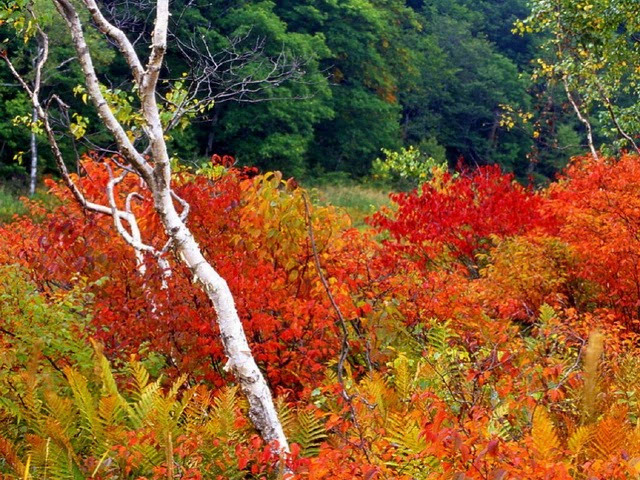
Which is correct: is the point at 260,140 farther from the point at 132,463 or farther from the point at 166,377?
the point at 132,463

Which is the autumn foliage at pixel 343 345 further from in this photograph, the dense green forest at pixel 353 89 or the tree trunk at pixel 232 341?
the dense green forest at pixel 353 89

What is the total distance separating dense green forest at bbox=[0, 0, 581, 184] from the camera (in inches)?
925

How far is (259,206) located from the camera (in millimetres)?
6520

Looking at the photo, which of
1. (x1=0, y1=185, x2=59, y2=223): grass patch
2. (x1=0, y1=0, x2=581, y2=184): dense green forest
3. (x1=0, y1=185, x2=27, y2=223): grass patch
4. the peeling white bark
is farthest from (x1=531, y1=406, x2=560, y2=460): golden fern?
(x1=0, y1=185, x2=27, y2=223): grass patch

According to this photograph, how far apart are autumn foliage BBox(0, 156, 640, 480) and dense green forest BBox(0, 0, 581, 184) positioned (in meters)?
8.25

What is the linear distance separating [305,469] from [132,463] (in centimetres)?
110

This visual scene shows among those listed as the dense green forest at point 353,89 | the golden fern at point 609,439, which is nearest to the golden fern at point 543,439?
A: the golden fern at point 609,439

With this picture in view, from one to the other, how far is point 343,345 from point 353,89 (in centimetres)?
3282

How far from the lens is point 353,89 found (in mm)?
35375

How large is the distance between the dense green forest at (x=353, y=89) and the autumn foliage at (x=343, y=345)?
8249 mm

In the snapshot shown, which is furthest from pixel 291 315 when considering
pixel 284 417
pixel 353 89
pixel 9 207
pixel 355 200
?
pixel 353 89

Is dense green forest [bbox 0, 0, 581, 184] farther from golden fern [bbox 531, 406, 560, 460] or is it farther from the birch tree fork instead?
golden fern [bbox 531, 406, 560, 460]

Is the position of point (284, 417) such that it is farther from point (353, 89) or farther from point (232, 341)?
point (353, 89)

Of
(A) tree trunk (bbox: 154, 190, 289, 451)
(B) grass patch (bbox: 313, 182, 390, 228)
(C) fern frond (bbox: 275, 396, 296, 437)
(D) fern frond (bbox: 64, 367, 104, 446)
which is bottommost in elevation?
(B) grass patch (bbox: 313, 182, 390, 228)
